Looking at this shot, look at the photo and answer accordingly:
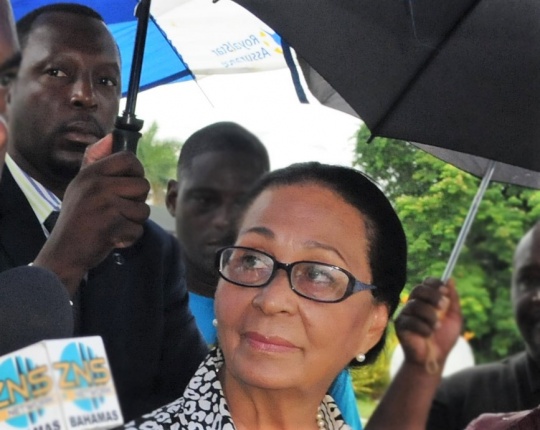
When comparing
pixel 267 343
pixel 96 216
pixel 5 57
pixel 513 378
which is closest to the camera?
pixel 5 57

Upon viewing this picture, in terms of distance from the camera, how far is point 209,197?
354cm

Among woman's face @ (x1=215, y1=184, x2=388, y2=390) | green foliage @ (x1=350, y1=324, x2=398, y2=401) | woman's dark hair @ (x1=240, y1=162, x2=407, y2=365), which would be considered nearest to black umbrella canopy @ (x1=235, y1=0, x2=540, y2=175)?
woman's dark hair @ (x1=240, y1=162, x2=407, y2=365)

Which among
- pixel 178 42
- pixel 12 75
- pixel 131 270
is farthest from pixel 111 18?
pixel 12 75

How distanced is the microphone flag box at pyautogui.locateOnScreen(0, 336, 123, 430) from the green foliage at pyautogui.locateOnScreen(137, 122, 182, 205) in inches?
68.6

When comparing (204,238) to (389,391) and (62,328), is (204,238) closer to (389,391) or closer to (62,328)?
(389,391)

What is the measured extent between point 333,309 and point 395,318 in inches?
23.5

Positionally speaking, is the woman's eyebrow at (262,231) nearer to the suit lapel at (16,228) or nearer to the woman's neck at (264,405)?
the woman's neck at (264,405)

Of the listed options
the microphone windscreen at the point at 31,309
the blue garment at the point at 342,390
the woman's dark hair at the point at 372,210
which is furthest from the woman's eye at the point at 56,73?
the microphone windscreen at the point at 31,309

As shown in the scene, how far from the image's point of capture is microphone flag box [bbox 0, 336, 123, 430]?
828 mm

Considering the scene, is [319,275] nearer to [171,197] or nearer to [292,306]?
[292,306]

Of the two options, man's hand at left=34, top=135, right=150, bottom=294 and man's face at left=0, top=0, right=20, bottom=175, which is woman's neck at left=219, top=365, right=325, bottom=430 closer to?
man's hand at left=34, top=135, right=150, bottom=294

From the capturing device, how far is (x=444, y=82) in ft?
7.72

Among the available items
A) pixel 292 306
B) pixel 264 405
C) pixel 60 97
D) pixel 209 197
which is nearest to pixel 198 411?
pixel 264 405

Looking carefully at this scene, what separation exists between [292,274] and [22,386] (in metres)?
1.19
